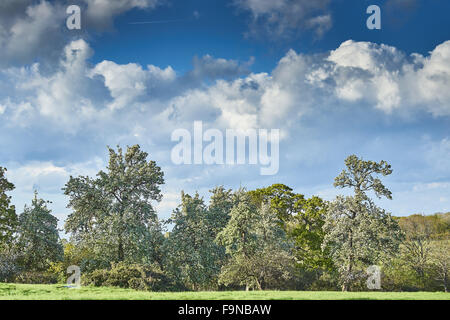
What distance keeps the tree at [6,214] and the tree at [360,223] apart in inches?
1173

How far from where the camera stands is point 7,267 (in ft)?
122

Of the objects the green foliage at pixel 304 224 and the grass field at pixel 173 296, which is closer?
the grass field at pixel 173 296

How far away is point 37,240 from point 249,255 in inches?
902

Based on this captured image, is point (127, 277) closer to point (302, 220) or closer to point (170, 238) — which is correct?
point (170, 238)

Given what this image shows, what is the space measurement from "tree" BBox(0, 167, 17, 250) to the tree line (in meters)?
0.09

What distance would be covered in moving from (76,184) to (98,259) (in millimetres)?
7400

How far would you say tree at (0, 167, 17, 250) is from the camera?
33719 mm

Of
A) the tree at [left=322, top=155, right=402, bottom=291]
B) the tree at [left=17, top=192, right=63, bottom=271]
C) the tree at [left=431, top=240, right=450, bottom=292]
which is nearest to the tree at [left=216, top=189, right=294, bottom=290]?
the tree at [left=322, top=155, right=402, bottom=291]

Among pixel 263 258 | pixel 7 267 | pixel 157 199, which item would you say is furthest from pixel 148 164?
pixel 7 267

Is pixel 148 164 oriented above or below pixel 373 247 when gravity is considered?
above

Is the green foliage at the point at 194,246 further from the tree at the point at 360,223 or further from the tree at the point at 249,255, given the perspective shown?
the tree at the point at 360,223

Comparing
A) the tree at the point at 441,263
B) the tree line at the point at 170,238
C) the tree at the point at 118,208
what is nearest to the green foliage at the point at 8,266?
the tree line at the point at 170,238

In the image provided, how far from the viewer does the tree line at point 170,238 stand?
30.9 meters
